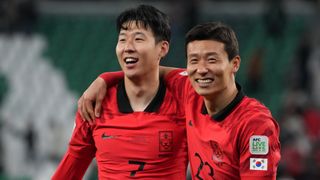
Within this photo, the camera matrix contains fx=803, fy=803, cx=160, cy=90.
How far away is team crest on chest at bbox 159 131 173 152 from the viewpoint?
4.03m

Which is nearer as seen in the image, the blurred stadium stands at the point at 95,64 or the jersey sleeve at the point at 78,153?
the jersey sleeve at the point at 78,153

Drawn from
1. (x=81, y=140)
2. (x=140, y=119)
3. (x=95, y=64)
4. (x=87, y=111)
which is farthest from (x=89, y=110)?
(x=95, y=64)

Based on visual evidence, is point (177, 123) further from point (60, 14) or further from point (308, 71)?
point (60, 14)

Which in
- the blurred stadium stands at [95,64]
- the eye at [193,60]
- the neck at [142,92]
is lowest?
the blurred stadium stands at [95,64]

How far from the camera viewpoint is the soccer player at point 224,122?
3561mm

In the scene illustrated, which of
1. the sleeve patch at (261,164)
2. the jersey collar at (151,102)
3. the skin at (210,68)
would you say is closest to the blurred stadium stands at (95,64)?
the jersey collar at (151,102)

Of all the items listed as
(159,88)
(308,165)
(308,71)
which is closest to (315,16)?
(308,71)

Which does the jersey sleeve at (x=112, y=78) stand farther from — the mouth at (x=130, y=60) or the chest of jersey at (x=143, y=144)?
the mouth at (x=130, y=60)

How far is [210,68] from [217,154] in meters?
0.40

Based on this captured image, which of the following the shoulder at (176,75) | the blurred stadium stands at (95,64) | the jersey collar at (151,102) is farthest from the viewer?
the blurred stadium stands at (95,64)

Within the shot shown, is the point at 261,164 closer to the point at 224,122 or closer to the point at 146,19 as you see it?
the point at 224,122

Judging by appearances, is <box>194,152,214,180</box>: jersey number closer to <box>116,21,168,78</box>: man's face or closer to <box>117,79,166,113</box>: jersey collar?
<box>117,79,166,113</box>: jersey collar

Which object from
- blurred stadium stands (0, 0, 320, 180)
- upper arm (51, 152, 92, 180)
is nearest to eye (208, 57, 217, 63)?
upper arm (51, 152, 92, 180)

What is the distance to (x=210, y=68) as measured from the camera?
3.69 m
